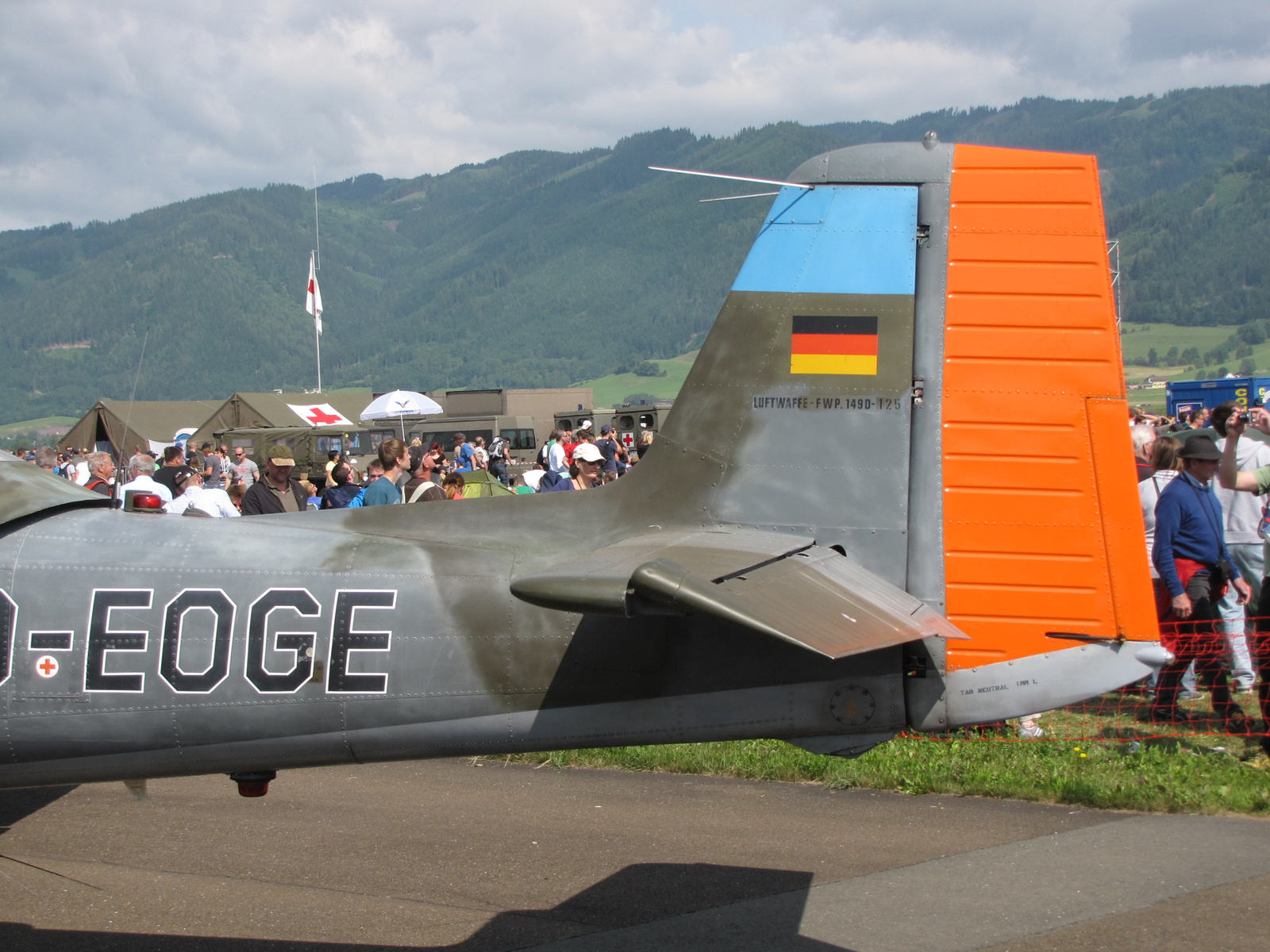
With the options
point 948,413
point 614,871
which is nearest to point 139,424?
point 614,871

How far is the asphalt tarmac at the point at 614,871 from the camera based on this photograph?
4298mm

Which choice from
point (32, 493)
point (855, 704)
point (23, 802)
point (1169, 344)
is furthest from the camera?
point (1169, 344)

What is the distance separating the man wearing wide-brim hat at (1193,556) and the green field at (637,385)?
124 metres

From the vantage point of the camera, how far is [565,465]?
17.4 meters

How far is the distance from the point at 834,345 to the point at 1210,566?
14.7ft

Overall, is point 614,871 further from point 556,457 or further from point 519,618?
point 556,457

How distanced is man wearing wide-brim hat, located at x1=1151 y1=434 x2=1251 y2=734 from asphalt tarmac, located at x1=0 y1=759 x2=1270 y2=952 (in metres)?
1.86

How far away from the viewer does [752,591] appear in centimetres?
283

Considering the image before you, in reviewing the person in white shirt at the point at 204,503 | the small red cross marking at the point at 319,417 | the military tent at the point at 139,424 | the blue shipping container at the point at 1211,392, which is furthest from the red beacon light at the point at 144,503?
the small red cross marking at the point at 319,417

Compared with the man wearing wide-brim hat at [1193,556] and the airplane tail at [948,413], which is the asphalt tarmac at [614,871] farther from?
the man wearing wide-brim hat at [1193,556]

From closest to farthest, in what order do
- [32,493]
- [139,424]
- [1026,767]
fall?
[32,493], [1026,767], [139,424]

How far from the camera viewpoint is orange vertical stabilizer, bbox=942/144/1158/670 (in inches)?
137

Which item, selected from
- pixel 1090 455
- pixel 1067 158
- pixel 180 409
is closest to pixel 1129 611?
pixel 1090 455

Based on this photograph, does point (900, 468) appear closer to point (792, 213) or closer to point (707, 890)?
point (792, 213)
